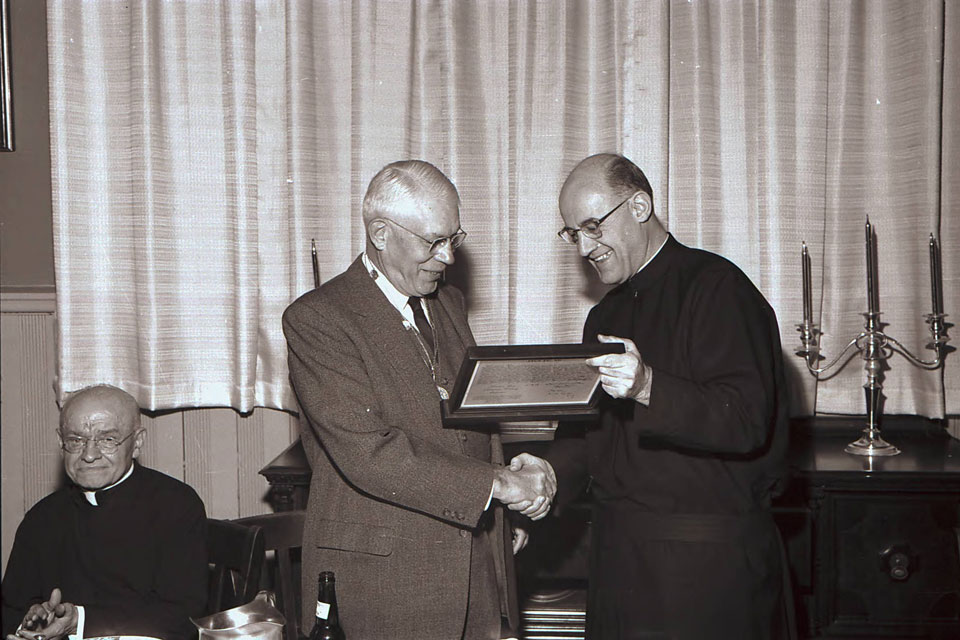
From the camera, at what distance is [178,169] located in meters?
4.02

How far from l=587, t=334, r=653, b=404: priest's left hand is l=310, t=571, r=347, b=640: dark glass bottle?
0.80 meters

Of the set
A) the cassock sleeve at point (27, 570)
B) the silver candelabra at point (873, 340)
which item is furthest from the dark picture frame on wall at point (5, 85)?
the silver candelabra at point (873, 340)

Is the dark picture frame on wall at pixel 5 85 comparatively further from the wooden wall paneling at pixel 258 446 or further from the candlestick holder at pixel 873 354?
the candlestick holder at pixel 873 354

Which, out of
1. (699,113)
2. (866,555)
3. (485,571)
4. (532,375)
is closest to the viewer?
(532,375)

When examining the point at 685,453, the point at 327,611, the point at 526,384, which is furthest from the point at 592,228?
the point at 327,611

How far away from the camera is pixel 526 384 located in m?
2.39

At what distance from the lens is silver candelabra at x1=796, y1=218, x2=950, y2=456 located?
353 centimetres

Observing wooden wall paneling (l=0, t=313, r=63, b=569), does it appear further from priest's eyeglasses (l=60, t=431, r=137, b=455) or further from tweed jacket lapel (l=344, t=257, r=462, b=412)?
tweed jacket lapel (l=344, t=257, r=462, b=412)

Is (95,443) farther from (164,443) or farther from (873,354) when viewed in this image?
(873,354)

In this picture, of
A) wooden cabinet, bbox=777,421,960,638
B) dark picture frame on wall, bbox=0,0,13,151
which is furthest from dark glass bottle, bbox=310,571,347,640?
dark picture frame on wall, bbox=0,0,13,151

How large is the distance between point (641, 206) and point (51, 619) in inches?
77.4

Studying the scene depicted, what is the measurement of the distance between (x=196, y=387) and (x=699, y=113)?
7.66ft

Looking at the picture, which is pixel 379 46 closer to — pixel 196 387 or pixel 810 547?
pixel 196 387

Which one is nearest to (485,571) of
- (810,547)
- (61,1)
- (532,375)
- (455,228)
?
(532,375)
